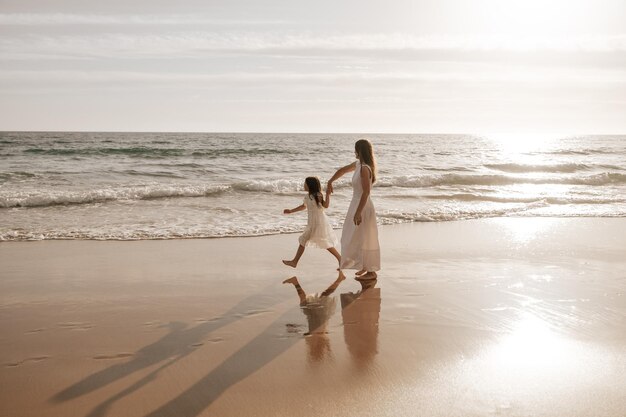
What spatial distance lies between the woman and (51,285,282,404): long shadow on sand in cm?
139

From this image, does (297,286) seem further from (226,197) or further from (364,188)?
(226,197)

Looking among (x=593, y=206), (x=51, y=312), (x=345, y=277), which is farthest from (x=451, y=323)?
(x=593, y=206)

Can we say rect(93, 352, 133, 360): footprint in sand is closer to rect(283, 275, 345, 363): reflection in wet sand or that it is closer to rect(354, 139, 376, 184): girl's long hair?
rect(283, 275, 345, 363): reflection in wet sand

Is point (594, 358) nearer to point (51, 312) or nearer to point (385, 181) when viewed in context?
point (51, 312)

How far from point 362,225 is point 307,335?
2473mm

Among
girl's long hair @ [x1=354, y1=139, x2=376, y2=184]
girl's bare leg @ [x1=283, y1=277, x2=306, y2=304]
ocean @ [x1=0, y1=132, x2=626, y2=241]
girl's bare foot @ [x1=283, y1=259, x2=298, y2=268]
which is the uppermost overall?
girl's long hair @ [x1=354, y1=139, x2=376, y2=184]

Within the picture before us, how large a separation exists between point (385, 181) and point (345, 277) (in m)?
14.7

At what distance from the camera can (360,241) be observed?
7172 millimetres

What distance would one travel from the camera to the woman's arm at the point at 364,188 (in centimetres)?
691

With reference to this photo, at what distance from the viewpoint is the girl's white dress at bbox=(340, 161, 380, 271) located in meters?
7.08

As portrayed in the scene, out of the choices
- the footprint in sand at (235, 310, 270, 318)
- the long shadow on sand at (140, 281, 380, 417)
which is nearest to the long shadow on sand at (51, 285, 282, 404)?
the footprint in sand at (235, 310, 270, 318)

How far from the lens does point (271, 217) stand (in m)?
12.4

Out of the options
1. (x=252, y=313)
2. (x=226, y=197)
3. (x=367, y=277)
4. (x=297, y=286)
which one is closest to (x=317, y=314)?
(x=252, y=313)

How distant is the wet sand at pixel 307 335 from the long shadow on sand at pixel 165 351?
0.05 ft
